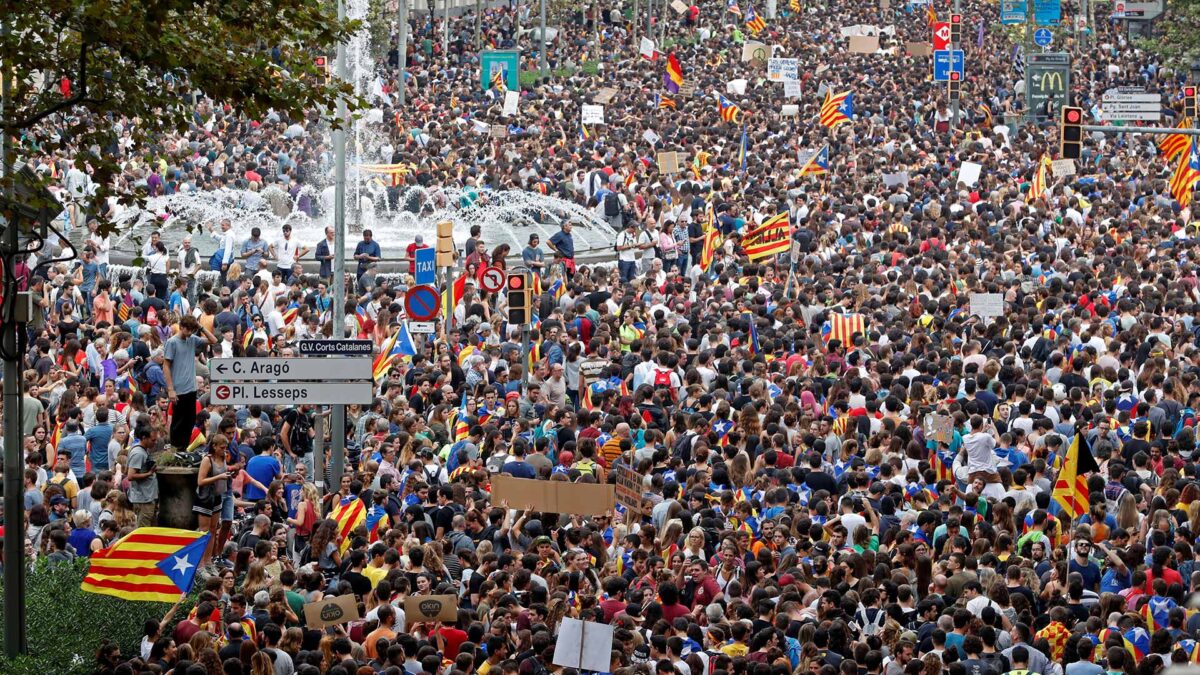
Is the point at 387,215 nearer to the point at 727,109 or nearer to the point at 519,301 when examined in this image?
the point at 727,109

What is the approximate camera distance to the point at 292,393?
17375 mm

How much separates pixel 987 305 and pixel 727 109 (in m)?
20.4

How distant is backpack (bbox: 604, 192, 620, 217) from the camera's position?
36062mm

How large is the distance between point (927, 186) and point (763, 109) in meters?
12.7

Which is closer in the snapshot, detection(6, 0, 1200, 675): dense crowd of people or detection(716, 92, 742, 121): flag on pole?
detection(6, 0, 1200, 675): dense crowd of people

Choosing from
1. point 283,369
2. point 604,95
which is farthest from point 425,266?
point 604,95

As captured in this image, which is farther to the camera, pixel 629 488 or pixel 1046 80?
pixel 1046 80

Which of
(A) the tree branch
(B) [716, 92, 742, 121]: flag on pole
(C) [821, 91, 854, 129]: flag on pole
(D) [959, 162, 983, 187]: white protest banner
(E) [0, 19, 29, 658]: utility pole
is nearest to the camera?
(A) the tree branch

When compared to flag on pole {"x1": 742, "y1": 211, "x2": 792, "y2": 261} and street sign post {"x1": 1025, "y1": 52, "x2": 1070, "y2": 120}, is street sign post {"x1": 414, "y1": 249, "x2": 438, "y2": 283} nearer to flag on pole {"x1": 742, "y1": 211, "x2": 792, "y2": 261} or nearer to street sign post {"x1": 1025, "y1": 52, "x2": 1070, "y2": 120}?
flag on pole {"x1": 742, "y1": 211, "x2": 792, "y2": 261}

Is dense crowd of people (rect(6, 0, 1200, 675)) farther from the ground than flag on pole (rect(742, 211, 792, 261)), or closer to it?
closer to it

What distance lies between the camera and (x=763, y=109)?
1909 inches

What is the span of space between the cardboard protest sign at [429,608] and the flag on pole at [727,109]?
102 ft

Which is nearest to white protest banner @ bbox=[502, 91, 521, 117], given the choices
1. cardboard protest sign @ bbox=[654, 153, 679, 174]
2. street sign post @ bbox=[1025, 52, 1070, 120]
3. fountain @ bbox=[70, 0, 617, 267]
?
fountain @ bbox=[70, 0, 617, 267]

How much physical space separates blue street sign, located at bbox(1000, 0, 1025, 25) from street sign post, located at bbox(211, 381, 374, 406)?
47245mm
